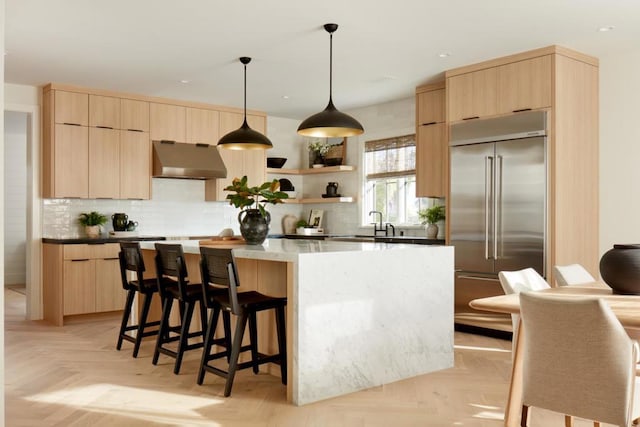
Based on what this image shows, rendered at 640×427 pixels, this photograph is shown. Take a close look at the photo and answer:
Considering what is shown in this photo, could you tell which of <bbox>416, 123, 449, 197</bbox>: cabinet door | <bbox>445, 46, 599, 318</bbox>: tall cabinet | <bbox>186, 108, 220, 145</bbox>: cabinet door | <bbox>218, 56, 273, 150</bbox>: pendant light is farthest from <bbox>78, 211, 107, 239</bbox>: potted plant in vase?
<bbox>445, 46, 599, 318</bbox>: tall cabinet

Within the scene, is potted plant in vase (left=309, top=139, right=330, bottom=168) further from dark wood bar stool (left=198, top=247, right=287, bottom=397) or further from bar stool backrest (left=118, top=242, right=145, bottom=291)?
dark wood bar stool (left=198, top=247, right=287, bottom=397)

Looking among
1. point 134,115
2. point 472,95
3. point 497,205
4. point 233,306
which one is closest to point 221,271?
point 233,306

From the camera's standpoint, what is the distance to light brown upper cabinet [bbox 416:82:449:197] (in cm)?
635

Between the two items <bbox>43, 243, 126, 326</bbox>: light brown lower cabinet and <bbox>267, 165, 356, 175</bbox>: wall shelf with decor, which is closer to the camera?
<bbox>43, 243, 126, 326</bbox>: light brown lower cabinet

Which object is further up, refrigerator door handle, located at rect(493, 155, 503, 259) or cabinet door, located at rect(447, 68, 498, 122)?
cabinet door, located at rect(447, 68, 498, 122)

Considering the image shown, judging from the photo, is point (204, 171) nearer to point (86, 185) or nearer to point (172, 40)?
point (86, 185)

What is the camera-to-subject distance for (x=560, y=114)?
5117 millimetres

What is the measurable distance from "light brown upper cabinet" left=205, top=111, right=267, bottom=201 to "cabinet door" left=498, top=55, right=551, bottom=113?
3615 mm

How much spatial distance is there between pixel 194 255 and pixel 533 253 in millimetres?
2956

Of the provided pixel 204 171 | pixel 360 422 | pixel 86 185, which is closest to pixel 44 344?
pixel 86 185

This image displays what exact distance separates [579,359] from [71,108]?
599 cm

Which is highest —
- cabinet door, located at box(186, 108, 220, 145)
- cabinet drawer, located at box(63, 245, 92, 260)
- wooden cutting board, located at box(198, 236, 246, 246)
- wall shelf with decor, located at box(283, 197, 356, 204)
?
cabinet door, located at box(186, 108, 220, 145)

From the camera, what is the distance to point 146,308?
188 inches

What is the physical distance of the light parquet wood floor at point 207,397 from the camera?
3.28 meters
